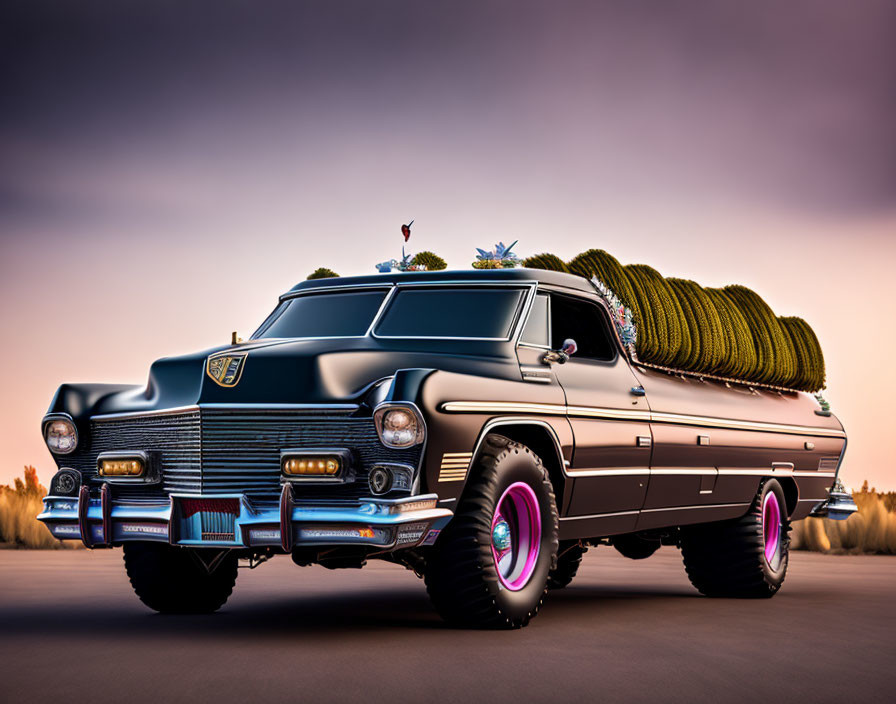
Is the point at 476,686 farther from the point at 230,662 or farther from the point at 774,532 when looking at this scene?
the point at 774,532

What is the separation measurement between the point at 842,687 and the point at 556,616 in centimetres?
307

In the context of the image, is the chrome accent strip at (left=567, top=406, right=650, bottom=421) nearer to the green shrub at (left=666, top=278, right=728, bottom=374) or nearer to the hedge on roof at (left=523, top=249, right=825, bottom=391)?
the hedge on roof at (left=523, top=249, right=825, bottom=391)

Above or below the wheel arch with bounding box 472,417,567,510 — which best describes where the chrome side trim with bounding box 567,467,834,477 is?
below

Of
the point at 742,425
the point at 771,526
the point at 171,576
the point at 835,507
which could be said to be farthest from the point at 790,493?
the point at 171,576

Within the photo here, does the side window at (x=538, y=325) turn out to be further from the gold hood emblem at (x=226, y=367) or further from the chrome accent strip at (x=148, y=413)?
the chrome accent strip at (x=148, y=413)

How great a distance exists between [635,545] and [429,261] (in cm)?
320

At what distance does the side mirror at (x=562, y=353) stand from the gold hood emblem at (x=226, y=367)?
6.91ft

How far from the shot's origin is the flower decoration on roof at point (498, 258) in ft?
34.4

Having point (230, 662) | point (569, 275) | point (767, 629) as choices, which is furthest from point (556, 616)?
point (230, 662)

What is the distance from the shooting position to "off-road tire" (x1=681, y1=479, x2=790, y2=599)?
451 inches

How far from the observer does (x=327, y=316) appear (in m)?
9.64

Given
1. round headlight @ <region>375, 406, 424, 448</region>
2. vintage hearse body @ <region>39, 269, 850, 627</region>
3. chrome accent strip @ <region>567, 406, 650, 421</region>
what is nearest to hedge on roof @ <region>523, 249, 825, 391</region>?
vintage hearse body @ <region>39, 269, 850, 627</region>

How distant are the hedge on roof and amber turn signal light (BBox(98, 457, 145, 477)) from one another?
12.8 feet

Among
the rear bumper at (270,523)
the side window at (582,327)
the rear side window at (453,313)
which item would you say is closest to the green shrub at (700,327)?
the side window at (582,327)
